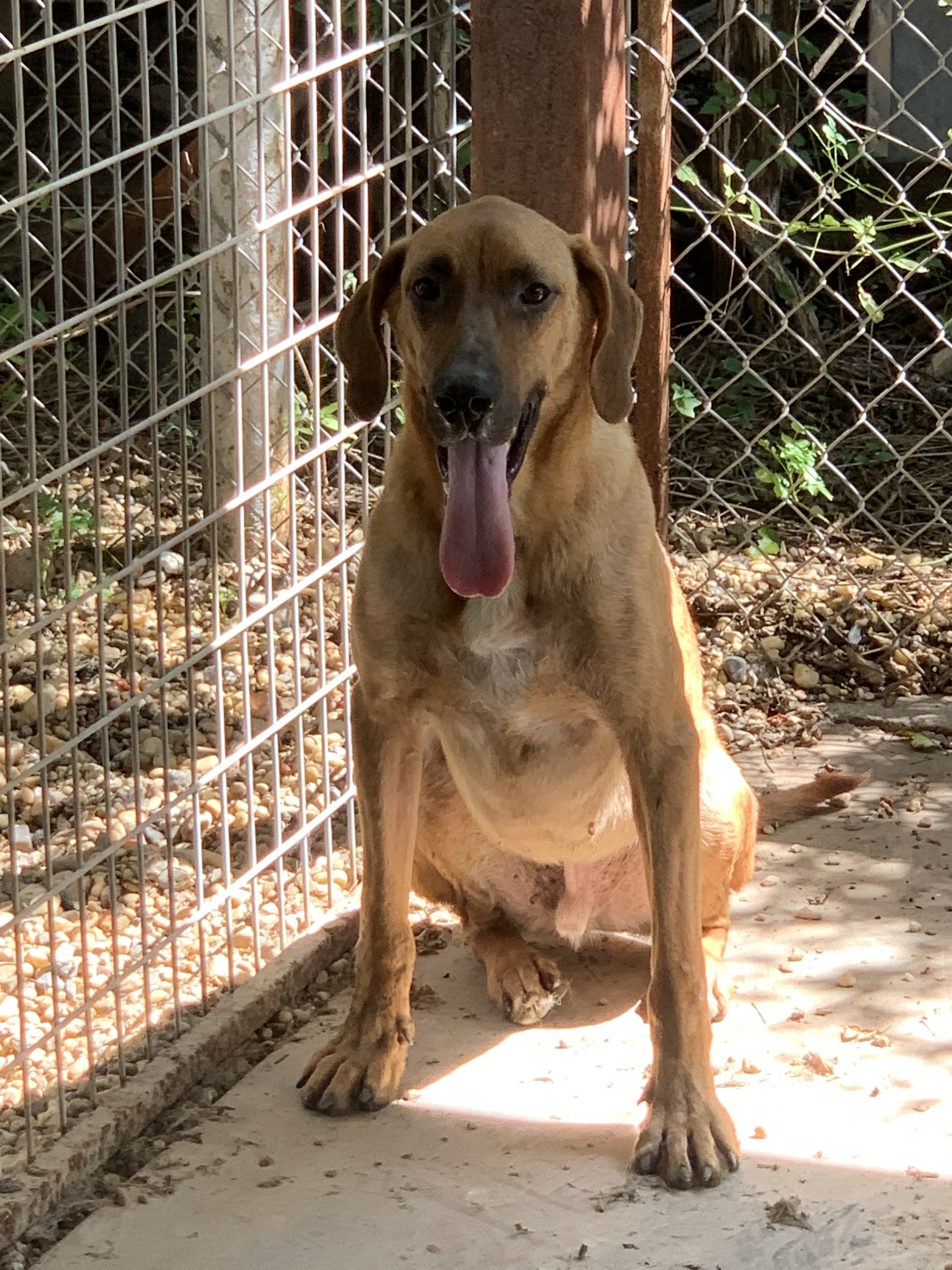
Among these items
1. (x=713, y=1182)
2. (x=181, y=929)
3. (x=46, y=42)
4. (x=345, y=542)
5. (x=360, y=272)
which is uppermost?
(x=46, y=42)

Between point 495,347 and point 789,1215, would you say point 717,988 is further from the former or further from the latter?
point 495,347

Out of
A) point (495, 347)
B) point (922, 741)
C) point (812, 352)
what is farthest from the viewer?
point (812, 352)

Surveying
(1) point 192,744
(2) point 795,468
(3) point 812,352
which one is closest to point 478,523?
(1) point 192,744

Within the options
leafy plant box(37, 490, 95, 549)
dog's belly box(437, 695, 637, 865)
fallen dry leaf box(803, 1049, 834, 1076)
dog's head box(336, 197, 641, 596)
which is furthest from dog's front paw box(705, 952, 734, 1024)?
leafy plant box(37, 490, 95, 549)

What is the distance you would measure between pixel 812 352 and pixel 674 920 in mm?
2315

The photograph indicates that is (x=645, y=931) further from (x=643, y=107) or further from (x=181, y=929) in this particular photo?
(x=643, y=107)

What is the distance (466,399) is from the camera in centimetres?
267

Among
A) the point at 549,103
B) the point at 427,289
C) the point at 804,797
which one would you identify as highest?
the point at 549,103

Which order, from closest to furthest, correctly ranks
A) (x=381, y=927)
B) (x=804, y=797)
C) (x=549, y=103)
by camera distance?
(x=381, y=927), (x=549, y=103), (x=804, y=797)

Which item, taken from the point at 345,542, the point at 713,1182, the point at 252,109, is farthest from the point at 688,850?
the point at 252,109

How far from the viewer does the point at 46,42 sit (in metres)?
2.28

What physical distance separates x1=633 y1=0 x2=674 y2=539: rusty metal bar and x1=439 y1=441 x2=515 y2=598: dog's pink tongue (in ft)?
3.56

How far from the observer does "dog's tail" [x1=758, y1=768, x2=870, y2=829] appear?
12.4 ft

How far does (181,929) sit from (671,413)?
359cm
